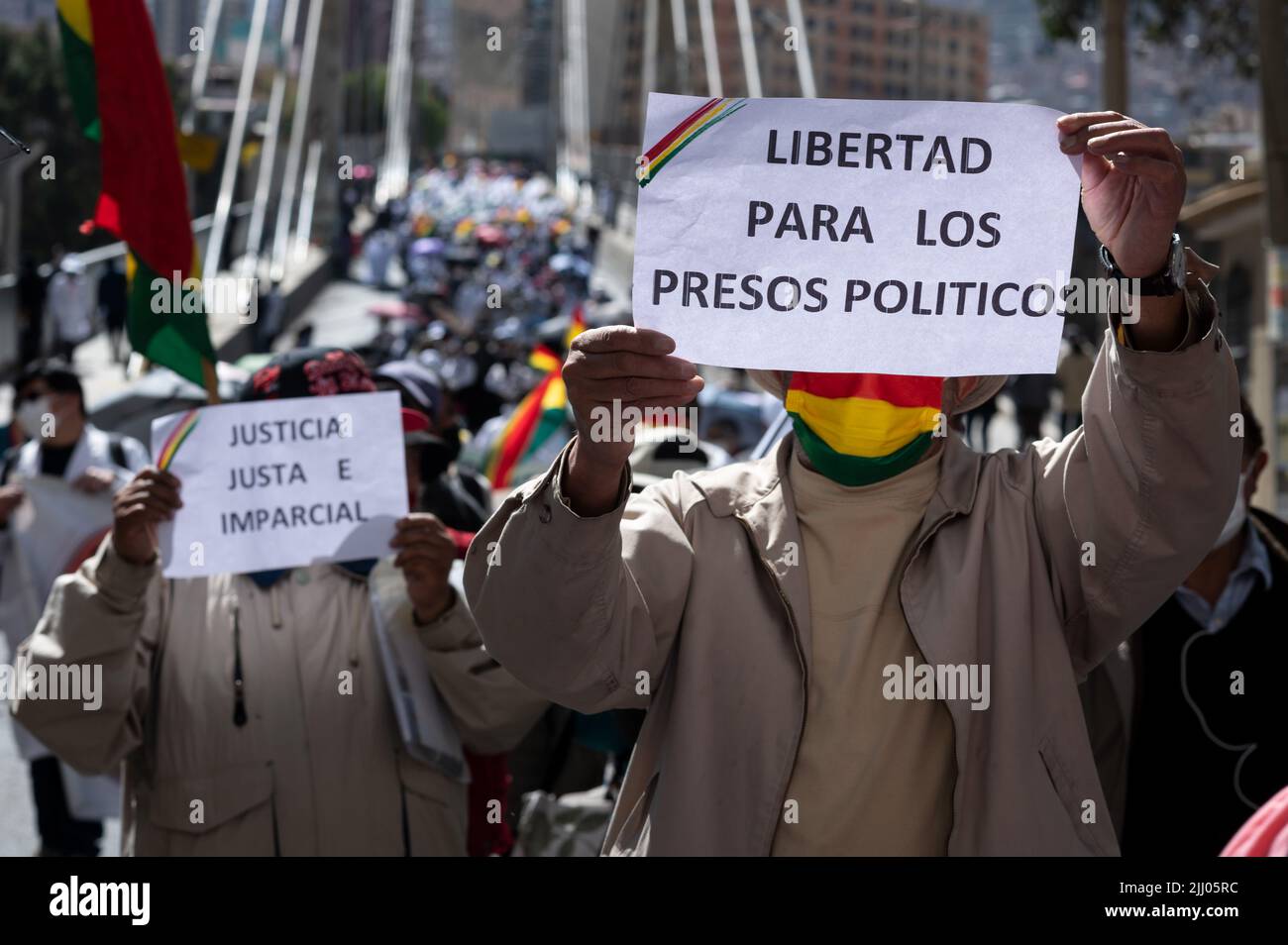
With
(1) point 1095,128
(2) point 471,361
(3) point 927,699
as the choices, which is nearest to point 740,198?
(1) point 1095,128

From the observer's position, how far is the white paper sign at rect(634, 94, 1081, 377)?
2.31m

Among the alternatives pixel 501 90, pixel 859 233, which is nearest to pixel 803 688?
pixel 859 233

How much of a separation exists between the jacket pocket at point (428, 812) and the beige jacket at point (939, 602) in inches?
42.1

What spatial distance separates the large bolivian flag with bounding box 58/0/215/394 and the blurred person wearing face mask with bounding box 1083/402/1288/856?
2.02 metres

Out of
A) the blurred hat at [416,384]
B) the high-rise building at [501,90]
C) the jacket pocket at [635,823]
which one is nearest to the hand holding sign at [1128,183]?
the jacket pocket at [635,823]

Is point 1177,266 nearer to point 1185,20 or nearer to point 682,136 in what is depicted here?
point 682,136

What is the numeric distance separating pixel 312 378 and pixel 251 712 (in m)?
0.72

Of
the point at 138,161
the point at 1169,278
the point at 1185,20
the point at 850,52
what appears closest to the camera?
the point at 1169,278

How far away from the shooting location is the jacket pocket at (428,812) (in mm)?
3428

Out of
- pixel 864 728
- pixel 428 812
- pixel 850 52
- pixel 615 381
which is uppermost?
pixel 615 381

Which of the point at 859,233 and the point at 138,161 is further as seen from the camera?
the point at 138,161

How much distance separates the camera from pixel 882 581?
7.77 feet

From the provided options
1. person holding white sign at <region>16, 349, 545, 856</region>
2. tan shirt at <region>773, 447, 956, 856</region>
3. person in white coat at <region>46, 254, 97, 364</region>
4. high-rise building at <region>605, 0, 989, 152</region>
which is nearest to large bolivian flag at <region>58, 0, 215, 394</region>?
person holding white sign at <region>16, 349, 545, 856</region>

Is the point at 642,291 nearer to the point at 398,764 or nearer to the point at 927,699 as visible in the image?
the point at 927,699
